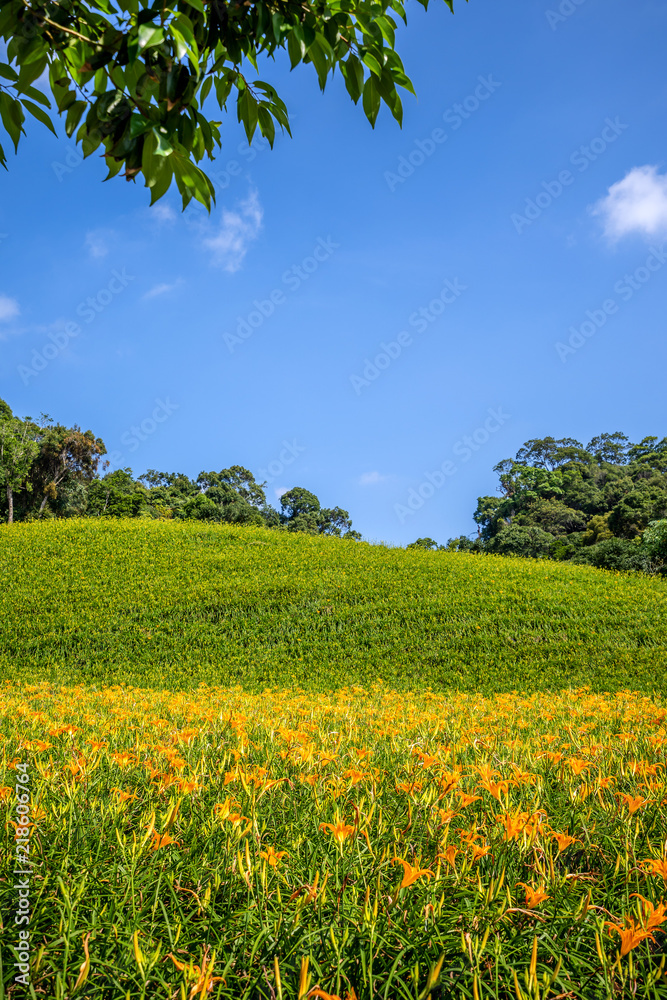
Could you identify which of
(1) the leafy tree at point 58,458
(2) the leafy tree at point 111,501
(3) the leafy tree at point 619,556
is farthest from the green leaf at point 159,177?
(1) the leafy tree at point 58,458

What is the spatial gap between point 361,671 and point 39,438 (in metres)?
36.4

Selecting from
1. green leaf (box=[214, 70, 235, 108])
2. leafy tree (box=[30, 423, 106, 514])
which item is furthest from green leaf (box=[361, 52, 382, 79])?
leafy tree (box=[30, 423, 106, 514])

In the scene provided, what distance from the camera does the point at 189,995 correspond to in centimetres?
82

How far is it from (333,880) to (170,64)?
2079mm

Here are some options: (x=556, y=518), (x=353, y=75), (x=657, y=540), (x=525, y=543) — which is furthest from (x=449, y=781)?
(x=556, y=518)

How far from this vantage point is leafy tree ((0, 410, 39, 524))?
33125 millimetres

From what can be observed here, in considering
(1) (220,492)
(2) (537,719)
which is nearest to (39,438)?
(1) (220,492)

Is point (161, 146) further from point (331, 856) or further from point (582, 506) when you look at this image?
point (582, 506)

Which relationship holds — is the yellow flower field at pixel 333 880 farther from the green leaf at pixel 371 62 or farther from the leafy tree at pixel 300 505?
the leafy tree at pixel 300 505

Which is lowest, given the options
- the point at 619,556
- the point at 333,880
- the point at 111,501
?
the point at 333,880

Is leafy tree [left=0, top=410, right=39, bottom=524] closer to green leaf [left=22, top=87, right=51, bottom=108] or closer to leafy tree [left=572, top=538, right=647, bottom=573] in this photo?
leafy tree [left=572, top=538, right=647, bottom=573]

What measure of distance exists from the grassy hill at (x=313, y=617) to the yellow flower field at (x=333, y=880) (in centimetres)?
814

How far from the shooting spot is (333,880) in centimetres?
114

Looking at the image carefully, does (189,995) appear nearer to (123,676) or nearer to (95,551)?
(123,676)
